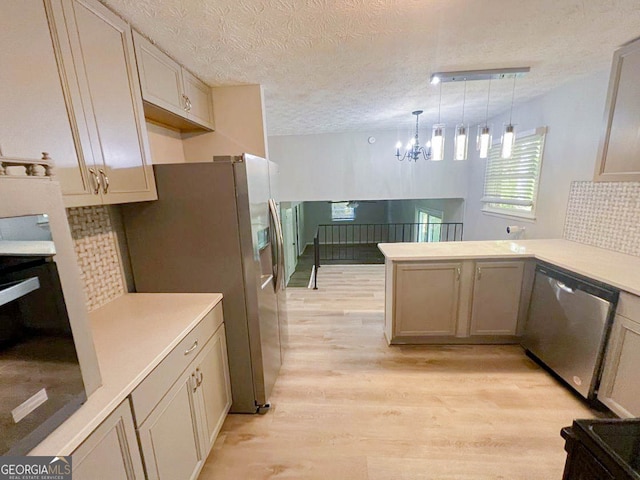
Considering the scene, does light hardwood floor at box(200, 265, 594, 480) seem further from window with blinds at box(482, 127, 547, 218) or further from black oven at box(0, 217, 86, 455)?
window with blinds at box(482, 127, 547, 218)

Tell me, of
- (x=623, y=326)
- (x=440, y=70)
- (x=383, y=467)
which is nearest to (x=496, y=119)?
(x=440, y=70)

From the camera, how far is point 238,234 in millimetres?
1667

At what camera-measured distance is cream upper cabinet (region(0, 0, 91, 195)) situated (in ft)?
2.77

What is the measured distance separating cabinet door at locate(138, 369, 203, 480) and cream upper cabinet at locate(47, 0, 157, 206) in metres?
0.95

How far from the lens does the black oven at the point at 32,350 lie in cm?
65

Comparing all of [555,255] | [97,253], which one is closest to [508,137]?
[555,255]

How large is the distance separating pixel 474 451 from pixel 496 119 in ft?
13.1

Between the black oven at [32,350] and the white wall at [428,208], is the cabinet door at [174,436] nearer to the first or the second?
the black oven at [32,350]

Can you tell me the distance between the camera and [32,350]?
2.33ft

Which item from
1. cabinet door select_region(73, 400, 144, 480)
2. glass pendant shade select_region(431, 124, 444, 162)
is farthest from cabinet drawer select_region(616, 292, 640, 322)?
cabinet door select_region(73, 400, 144, 480)

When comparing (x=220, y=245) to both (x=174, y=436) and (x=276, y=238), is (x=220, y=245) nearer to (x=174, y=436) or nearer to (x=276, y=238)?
(x=276, y=238)

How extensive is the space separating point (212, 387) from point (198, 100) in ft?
6.73

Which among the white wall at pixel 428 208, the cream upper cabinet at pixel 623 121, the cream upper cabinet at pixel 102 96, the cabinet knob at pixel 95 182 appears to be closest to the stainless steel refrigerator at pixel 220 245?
the cream upper cabinet at pixel 102 96

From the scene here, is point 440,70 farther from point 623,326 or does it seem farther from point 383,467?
point 383,467
